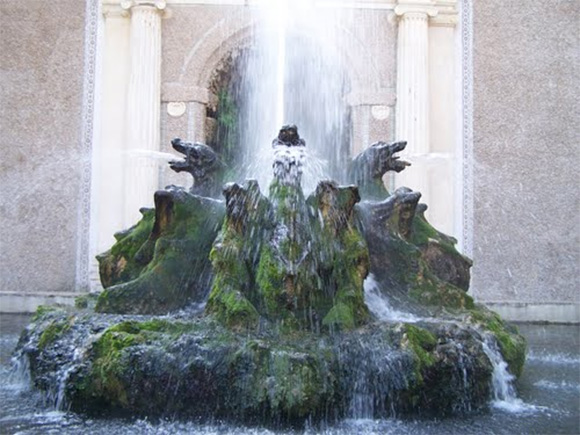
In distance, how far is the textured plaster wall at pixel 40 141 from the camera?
8266 mm

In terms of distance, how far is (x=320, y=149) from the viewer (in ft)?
→ 31.2

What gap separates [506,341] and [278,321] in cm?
105

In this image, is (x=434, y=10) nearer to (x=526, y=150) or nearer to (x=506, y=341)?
(x=526, y=150)

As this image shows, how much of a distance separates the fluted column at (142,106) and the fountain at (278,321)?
13.6 ft

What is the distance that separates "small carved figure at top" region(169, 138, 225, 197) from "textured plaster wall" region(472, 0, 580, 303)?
4.66 meters

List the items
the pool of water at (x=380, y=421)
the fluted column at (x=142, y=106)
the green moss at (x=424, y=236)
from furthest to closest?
the fluted column at (x=142, y=106), the green moss at (x=424, y=236), the pool of water at (x=380, y=421)

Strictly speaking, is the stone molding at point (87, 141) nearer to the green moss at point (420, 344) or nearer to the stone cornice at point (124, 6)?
the stone cornice at point (124, 6)

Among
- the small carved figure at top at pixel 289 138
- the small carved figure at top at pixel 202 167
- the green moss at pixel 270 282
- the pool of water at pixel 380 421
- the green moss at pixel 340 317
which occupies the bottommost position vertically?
the pool of water at pixel 380 421

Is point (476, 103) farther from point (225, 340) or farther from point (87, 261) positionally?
point (225, 340)

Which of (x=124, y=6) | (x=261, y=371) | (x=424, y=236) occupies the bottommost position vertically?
(x=261, y=371)

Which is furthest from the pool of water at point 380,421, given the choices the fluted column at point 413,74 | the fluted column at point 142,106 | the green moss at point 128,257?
the fluted column at point 413,74

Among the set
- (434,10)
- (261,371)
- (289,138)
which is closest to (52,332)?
(261,371)

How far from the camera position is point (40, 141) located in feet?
27.5

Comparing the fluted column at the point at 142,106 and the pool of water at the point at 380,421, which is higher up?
the fluted column at the point at 142,106
